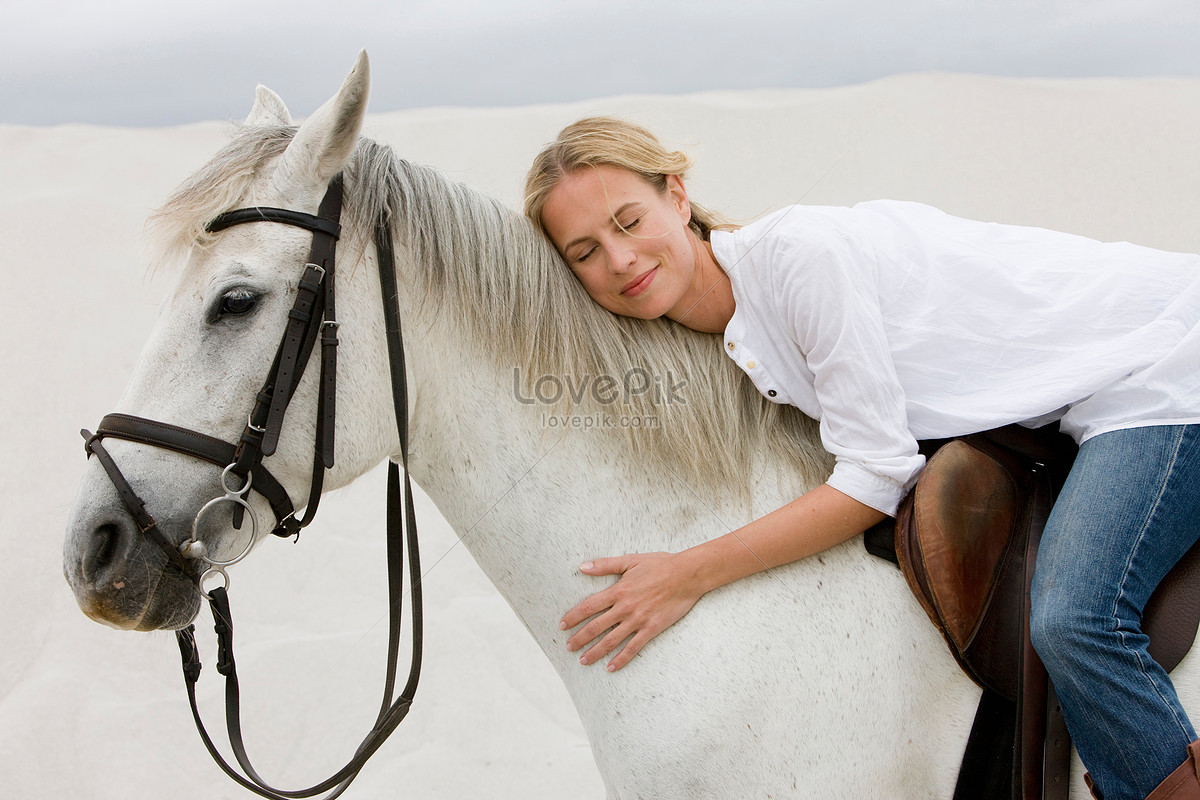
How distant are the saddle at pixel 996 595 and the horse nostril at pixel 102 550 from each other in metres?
1.35

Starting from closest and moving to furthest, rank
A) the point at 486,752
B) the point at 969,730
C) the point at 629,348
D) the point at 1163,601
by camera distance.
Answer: the point at 1163,601, the point at 969,730, the point at 629,348, the point at 486,752

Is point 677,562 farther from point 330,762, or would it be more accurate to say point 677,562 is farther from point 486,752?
point 330,762

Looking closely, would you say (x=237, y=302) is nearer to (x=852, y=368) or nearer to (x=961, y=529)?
(x=852, y=368)

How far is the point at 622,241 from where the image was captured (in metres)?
1.40

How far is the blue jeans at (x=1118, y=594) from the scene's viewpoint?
3.55ft

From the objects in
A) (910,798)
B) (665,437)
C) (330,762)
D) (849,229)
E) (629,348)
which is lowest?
(330,762)

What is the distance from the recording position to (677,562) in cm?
127

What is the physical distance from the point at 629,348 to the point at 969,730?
3.16ft

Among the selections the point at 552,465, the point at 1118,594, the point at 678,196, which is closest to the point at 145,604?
the point at 552,465

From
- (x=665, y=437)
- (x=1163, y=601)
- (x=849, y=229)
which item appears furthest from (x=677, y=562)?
(x=1163, y=601)

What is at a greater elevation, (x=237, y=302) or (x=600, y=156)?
(x=600, y=156)

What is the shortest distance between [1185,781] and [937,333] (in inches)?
30.9

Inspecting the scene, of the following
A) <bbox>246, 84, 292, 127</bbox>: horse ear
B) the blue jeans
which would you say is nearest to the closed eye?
<bbox>246, 84, 292, 127</bbox>: horse ear

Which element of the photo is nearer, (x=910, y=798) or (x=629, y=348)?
(x=910, y=798)
